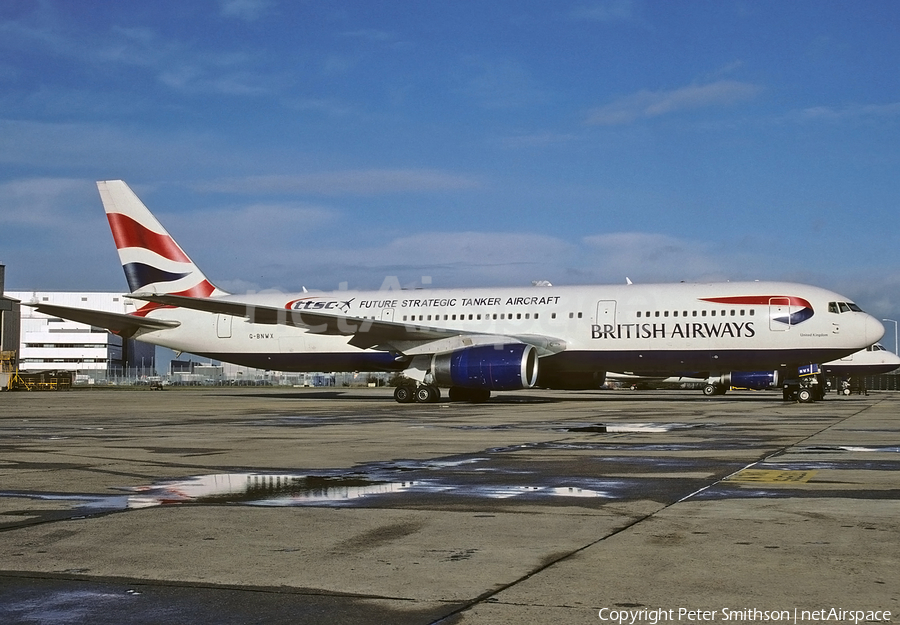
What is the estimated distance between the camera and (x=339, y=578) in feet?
15.1

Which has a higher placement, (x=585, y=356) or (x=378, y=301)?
(x=378, y=301)

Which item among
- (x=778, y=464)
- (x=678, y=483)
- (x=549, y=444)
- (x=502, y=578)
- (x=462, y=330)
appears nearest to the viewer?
(x=502, y=578)

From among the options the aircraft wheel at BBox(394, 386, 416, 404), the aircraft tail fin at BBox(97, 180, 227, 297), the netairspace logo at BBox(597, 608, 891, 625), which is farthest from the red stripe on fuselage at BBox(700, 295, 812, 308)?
the netairspace logo at BBox(597, 608, 891, 625)

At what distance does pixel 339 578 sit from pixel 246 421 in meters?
14.9

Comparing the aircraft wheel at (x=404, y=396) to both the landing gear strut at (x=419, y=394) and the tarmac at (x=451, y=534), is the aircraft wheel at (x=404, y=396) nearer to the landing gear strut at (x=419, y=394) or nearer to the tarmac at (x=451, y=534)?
the landing gear strut at (x=419, y=394)

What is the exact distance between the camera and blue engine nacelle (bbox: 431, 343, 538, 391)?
88.5ft

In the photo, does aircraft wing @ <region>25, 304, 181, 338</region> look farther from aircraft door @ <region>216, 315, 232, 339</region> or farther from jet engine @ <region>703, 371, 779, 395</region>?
jet engine @ <region>703, 371, 779, 395</region>

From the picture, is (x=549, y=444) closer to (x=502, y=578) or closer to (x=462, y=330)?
(x=502, y=578)

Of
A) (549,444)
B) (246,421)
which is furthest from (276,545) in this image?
(246,421)

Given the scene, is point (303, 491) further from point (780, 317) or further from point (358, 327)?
point (780, 317)

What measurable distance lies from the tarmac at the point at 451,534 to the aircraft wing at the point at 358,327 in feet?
56.1

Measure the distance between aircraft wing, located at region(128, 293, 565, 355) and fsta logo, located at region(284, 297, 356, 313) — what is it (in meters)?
2.19

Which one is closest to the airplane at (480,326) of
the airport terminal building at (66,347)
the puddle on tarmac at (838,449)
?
the puddle on tarmac at (838,449)

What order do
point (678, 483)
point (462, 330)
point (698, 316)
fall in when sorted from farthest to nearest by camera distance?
point (462, 330) < point (698, 316) < point (678, 483)
